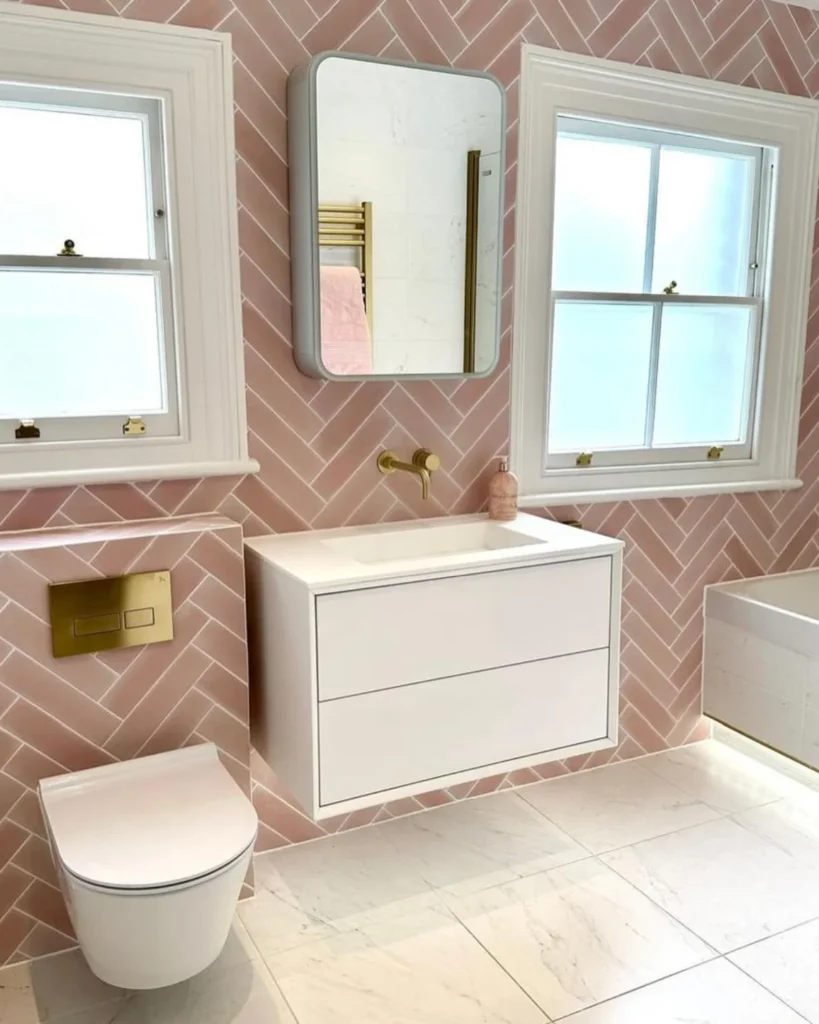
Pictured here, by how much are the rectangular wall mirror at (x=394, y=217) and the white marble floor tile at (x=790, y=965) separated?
5.07 feet

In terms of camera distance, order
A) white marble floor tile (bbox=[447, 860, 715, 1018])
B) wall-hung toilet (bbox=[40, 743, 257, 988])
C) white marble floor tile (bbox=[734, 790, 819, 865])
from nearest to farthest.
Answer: wall-hung toilet (bbox=[40, 743, 257, 988]), white marble floor tile (bbox=[447, 860, 715, 1018]), white marble floor tile (bbox=[734, 790, 819, 865])

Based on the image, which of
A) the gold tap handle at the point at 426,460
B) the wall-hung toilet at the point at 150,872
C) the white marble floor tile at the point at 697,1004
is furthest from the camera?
the gold tap handle at the point at 426,460

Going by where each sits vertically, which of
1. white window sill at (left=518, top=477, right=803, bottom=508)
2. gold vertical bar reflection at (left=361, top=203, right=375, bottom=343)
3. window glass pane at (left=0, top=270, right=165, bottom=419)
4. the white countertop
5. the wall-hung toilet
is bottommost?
the wall-hung toilet

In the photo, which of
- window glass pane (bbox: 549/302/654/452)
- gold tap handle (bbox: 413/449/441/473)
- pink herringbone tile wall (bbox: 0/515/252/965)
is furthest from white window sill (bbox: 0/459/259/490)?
window glass pane (bbox: 549/302/654/452)

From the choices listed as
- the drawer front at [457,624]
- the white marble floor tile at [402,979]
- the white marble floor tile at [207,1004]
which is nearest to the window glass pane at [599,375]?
the drawer front at [457,624]

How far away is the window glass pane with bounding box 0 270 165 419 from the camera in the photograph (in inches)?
83.0

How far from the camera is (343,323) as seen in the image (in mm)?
2266

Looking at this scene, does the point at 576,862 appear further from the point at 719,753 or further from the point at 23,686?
the point at 23,686

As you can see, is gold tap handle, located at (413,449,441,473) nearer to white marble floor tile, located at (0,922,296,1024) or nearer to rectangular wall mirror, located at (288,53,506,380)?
rectangular wall mirror, located at (288,53,506,380)

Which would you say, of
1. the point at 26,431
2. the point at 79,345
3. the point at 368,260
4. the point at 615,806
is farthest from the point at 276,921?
the point at 368,260

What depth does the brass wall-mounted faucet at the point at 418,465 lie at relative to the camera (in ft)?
7.72

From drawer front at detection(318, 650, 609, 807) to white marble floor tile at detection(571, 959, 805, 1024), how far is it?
572 mm

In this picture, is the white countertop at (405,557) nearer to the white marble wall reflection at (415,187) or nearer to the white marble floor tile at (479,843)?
the white marble wall reflection at (415,187)

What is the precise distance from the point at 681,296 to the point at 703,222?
260 millimetres
